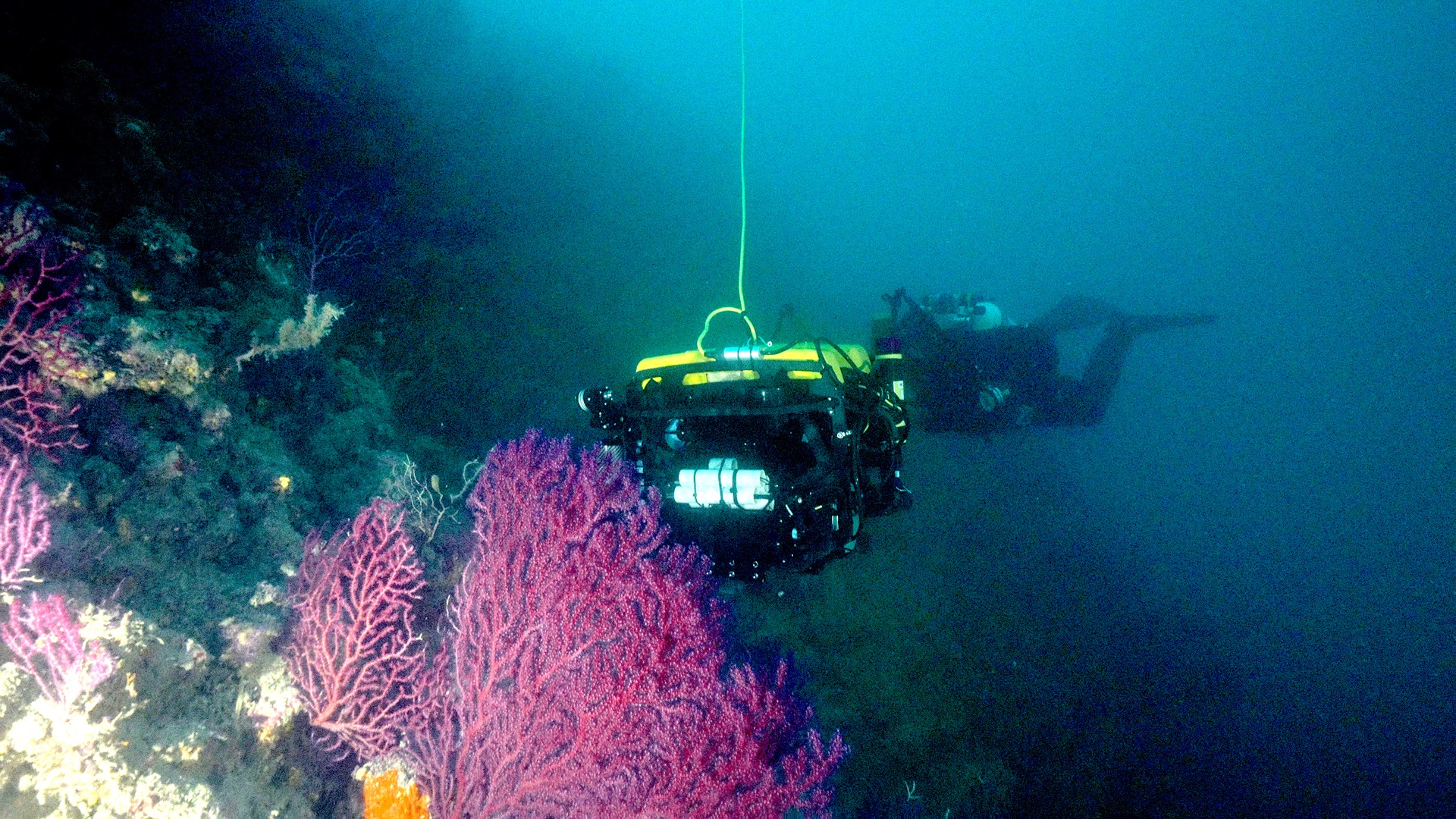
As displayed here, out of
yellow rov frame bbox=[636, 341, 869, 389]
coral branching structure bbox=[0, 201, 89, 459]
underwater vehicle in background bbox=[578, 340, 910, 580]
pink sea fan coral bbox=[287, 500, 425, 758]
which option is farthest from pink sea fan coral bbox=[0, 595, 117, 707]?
yellow rov frame bbox=[636, 341, 869, 389]

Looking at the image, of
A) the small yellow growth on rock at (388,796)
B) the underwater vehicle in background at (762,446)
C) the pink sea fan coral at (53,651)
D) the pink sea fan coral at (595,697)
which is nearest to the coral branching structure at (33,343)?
the pink sea fan coral at (53,651)

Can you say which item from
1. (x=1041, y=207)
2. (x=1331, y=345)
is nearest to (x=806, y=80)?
(x=1041, y=207)

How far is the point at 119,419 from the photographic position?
11.4 feet

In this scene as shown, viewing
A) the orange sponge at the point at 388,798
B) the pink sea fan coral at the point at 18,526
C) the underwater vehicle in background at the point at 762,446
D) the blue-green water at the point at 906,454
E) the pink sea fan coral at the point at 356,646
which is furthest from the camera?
the blue-green water at the point at 906,454

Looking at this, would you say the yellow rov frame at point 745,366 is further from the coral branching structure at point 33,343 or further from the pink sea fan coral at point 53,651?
the coral branching structure at point 33,343

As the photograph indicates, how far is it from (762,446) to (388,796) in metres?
3.16

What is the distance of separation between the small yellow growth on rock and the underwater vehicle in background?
227 centimetres

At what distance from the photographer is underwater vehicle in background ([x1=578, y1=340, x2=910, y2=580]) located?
381cm

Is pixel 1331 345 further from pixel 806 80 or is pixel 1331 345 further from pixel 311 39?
pixel 311 39

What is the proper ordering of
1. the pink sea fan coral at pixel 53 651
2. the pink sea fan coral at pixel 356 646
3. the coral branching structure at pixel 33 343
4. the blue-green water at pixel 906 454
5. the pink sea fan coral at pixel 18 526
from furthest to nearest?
the blue-green water at pixel 906 454 → the pink sea fan coral at pixel 356 646 → the coral branching structure at pixel 33 343 → the pink sea fan coral at pixel 18 526 → the pink sea fan coral at pixel 53 651

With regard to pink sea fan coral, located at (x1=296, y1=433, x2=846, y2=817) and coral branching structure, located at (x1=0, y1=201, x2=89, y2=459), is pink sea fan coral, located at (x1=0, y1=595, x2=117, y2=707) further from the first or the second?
coral branching structure, located at (x1=0, y1=201, x2=89, y2=459)

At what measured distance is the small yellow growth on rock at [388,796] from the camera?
3164mm

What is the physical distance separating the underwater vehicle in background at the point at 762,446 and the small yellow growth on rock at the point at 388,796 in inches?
89.2

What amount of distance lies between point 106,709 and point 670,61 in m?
53.4
